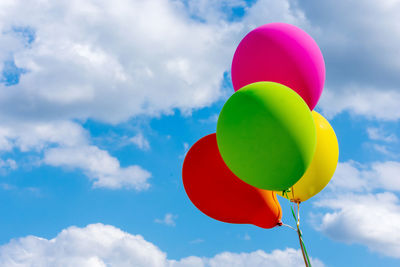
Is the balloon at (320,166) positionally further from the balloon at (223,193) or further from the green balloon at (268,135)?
the green balloon at (268,135)

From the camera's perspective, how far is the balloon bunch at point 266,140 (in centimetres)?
570

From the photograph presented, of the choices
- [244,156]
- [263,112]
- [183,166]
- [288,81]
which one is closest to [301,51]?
[288,81]

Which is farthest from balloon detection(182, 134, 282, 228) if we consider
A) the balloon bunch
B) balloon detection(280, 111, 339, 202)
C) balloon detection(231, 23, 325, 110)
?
A: balloon detection(231, 23, 325, 110)

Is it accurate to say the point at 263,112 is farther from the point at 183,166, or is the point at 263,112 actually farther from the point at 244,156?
the point at 183,166

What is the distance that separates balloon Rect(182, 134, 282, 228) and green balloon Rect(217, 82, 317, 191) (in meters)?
0.81

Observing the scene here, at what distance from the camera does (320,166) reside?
270 inches

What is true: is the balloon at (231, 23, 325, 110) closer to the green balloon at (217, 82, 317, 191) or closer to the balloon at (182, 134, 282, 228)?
the green balloon at (217, 82, 317, 191)

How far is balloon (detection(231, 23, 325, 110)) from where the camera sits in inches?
258

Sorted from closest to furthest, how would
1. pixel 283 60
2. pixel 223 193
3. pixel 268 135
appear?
pixel 268 135
pixel 283 60
pixel 223 193

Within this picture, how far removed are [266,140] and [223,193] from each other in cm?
147

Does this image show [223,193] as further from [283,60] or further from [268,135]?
[283,60]

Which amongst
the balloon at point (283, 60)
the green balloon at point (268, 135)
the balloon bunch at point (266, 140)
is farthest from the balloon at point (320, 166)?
the green balloon at point (268, 135)

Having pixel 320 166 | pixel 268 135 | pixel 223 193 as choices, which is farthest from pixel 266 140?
pixel 320 166

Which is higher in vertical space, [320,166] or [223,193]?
[320,166]
